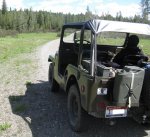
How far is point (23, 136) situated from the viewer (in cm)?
628

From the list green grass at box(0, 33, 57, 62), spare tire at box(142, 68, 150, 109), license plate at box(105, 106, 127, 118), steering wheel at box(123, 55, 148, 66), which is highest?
steering wheel at box(123, 55, 148, 66)

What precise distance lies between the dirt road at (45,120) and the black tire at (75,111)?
0.15m

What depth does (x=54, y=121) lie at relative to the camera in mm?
7117

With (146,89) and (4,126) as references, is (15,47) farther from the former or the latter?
(146,89)

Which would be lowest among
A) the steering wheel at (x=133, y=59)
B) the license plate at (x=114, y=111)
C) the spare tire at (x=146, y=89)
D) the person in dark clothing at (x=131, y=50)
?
the license plate at (x=114, y=111)

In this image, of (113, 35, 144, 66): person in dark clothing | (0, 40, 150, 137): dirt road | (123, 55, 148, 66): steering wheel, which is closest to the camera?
(0, 40, 150, 137): dirt road

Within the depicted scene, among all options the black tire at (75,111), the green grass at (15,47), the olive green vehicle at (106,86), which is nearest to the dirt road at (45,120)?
the black tire at (75,111)

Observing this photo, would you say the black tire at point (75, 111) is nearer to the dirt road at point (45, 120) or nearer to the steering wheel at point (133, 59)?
the dirt road at point (45, 120)

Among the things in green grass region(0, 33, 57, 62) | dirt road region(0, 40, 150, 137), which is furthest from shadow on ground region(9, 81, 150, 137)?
green grass region(0, 33, 57, 62)

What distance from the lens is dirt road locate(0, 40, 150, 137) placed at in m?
6.46

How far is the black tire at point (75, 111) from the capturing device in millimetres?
6230

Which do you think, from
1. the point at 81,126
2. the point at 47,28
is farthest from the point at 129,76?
the point at 47,28

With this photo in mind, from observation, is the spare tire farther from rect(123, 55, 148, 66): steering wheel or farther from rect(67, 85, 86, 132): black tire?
rect(123, 55, 148, 66): steering wheel

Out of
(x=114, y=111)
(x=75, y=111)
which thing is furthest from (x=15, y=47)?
(x=114, y=111)
